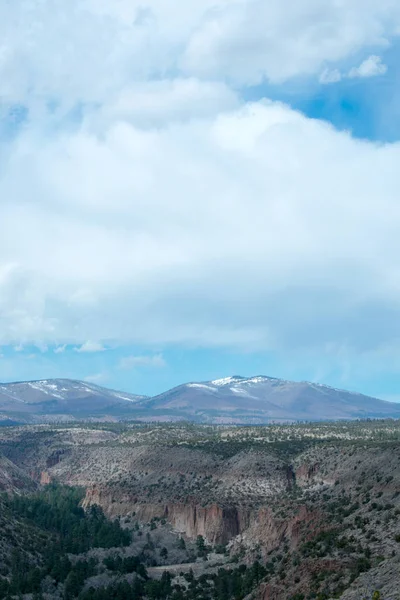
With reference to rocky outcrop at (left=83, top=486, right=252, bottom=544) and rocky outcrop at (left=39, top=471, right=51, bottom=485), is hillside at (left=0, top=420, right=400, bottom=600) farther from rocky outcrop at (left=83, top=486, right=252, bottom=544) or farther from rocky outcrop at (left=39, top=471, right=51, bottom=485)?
rocky outcrop at (left=39, top=471, right=51, bottom=485)

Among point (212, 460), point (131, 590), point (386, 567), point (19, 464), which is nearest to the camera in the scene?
point (386, 567)

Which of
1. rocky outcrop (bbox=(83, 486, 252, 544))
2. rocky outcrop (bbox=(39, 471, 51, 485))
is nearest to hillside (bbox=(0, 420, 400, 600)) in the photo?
rocky outcrop (bbox=(83, 486, 252, 544))

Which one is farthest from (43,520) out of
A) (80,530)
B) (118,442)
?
(118,442)

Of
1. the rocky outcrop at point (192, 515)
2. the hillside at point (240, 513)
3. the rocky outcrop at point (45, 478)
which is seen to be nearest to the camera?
the hillside at point (240, 513)

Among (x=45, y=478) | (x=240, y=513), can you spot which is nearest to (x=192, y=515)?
(x=240, y=513)

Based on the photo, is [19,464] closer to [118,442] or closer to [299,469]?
[118,442]

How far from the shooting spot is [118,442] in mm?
155750

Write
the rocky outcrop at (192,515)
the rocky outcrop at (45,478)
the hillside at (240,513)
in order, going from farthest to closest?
1. the rocky outcrop at (45,478)
2. the rocky outcrop at (192,515)
3. the hillside at (240,513)

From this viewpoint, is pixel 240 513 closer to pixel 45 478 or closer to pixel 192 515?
pixel 192 515

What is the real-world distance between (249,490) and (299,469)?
787cm

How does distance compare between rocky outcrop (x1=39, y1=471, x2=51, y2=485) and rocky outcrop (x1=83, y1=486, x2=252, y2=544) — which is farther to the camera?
rocky outcrop (x1=39, y1=471, x2=51, y2=485)

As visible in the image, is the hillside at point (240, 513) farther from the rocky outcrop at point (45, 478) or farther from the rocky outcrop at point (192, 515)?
the rocky outcrop at point (45, 478)

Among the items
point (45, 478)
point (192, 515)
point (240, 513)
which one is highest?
point (240, 513)

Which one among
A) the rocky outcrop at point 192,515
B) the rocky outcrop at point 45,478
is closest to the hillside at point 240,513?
the rocky outcrop at point 192,515
